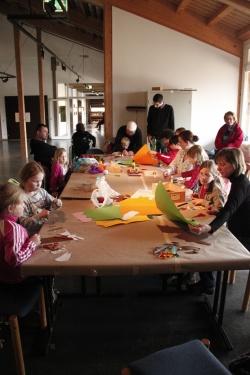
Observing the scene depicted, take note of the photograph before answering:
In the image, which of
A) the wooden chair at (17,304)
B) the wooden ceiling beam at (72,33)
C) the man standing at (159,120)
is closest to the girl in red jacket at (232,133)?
the man standing at (159,120)

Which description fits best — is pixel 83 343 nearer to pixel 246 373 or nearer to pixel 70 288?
pixel 70 288

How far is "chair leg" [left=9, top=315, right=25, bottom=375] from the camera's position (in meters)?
1.75

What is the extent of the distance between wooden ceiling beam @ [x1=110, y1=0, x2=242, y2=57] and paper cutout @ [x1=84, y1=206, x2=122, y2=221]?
5.48 metres

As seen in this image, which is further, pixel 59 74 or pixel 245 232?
pixel 59 74

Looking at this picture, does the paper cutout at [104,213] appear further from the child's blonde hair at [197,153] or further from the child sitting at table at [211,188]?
the child's blonde hair at [197,153]

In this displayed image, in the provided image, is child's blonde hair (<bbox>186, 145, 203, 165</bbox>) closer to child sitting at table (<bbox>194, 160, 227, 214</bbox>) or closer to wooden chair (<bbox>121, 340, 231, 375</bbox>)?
child sitting at table (<bbox>194, 160, 227, 214</bbox>)

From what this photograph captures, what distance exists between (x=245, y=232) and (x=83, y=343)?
1.40m

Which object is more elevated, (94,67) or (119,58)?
(94,67)

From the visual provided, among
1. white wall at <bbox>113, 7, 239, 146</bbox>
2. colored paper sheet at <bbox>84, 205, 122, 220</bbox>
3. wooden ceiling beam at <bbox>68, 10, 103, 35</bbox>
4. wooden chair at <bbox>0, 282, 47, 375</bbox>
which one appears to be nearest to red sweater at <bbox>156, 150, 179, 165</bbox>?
colored paper sheet at <bbox>84, 205, 122, 220</bbox>

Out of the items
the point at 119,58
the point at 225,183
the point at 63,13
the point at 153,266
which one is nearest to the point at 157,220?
the point at 153,266

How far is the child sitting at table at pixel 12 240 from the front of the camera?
69.2 inches

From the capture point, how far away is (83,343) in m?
2.20

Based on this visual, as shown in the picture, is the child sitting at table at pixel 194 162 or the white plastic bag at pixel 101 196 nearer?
the white plastic bag at pixel 101 196

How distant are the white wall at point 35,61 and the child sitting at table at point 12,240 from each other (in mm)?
12943
